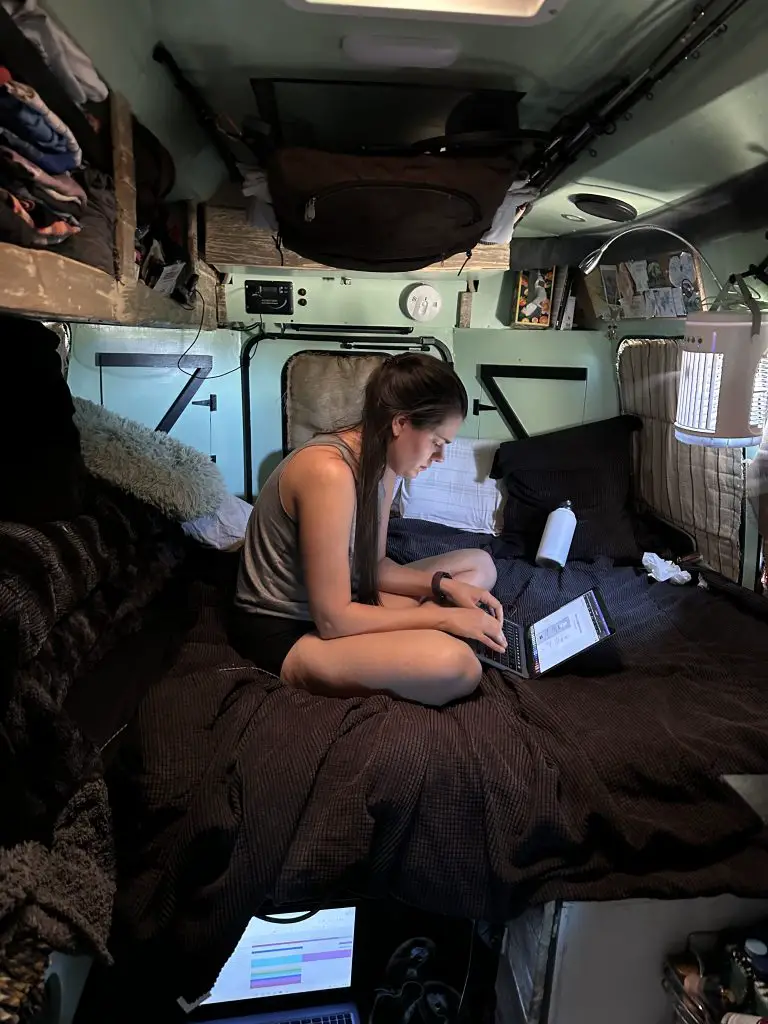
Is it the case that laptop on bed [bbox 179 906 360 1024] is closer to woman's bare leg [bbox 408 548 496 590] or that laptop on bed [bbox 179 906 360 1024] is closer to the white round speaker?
woman's bare leg [bbox 408 548 496 590]

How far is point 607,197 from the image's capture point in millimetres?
2203

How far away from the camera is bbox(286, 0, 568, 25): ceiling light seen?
47.4 inches

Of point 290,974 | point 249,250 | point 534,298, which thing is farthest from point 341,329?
point 290,974

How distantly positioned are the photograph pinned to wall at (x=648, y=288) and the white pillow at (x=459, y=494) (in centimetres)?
80

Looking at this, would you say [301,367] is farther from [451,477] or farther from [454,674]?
[454,674]

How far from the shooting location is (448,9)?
122 cm

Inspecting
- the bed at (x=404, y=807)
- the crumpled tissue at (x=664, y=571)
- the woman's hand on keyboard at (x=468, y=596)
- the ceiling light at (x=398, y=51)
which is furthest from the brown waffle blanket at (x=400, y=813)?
the ceiling light at (x=398, y=51)

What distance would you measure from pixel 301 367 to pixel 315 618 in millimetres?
1999

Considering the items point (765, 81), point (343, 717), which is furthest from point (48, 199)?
point (765, 81)

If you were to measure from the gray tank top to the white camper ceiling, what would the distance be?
844 mm

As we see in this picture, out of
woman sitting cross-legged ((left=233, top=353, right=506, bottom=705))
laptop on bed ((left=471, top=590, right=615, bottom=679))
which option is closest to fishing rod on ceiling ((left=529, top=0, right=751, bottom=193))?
woman sitting cross-legged ((left=233, top=353, right=506, bottom=705))

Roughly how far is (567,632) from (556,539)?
103 cm

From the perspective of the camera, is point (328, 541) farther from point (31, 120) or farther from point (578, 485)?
point (578, 485)

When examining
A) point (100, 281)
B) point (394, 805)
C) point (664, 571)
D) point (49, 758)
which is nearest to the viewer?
point (49, 758)
